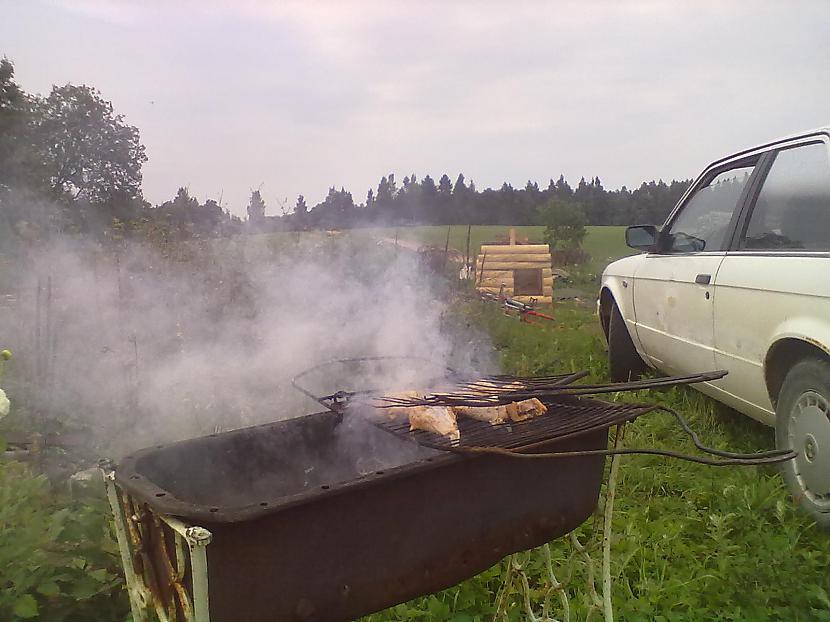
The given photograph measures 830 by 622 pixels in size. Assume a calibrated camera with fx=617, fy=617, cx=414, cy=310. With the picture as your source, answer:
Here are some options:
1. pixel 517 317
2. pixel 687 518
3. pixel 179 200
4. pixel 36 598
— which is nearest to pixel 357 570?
pixel 36 598

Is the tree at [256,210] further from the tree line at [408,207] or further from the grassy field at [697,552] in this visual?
the grassy field at [697,552]

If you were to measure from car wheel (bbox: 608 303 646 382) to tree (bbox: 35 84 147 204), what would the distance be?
4064mm

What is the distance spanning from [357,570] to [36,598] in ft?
4.13

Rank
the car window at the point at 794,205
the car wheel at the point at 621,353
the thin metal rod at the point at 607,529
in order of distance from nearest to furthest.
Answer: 1. the thin metal rod at the point at 607,529
2. the car window at the point at 794,205
3. the car wheel at the point at 621,353

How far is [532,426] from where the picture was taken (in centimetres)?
208

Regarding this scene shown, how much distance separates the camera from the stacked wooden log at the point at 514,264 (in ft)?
38.7

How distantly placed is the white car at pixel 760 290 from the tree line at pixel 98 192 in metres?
2.48

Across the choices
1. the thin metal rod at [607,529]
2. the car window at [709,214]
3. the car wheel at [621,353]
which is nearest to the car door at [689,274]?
the car window at [709,214]

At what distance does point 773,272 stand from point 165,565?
301 centimetres

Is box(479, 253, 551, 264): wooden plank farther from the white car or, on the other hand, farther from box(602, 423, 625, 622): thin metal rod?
box(602, 423, 625, 622): thin metal rod

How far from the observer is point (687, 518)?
3404 mm

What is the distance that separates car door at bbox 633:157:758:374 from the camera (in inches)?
148

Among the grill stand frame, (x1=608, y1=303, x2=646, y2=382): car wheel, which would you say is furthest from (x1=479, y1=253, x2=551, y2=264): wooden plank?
the grill stand frame

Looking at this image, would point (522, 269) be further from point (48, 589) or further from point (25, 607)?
point (25, 607)
